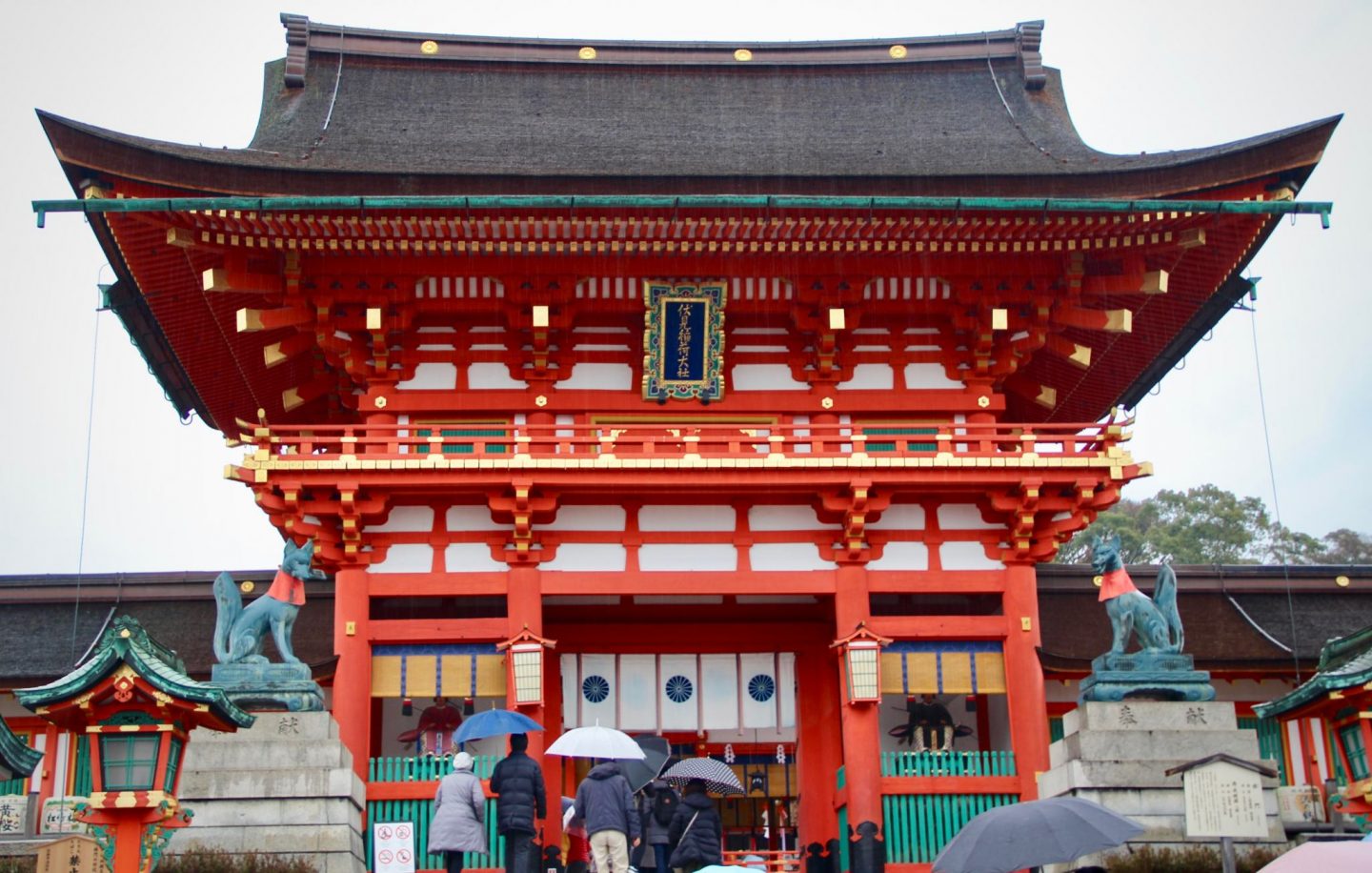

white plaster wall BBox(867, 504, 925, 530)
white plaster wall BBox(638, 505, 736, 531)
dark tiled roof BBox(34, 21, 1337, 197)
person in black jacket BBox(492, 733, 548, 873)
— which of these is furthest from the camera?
white plaster wall BBox(867, 504, 925, 530)

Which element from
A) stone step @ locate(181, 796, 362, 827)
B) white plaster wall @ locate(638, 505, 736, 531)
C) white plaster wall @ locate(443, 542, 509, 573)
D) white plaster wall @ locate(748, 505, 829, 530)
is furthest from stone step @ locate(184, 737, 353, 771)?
white plaster wall @ locate(748, 505, 829, 530)

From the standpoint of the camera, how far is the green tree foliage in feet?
195

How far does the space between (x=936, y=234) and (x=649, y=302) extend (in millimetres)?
3571

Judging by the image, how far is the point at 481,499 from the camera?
18750 millimetres

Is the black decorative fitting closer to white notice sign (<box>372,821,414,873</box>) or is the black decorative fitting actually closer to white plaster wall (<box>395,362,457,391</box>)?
white notice sign (<box>372,821,414,873</box>)

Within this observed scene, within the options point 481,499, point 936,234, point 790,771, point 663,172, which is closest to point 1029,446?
point 936,234

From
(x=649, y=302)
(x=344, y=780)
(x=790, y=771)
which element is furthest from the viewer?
(x=790, y=771)

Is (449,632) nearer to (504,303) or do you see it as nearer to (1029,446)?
(504,303)

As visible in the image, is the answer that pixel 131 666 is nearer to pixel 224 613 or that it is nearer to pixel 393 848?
pixel 224 613

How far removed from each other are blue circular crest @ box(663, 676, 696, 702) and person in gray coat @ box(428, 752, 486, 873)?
5.62m

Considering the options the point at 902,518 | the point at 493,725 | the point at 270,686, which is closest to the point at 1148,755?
the point at 902,518

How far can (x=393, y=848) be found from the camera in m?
16.9

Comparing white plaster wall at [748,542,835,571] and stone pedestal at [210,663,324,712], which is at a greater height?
white plaster wall at [748,542,835,571]

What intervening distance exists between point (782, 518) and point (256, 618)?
20.7 ft
